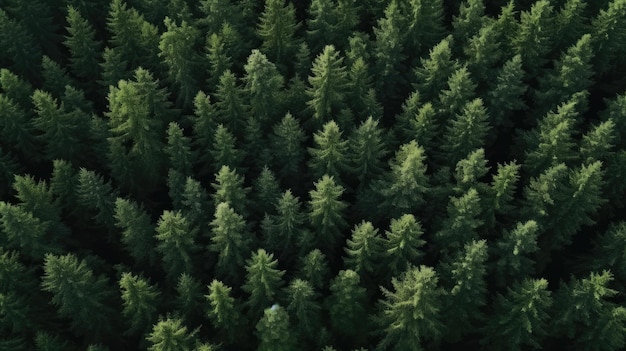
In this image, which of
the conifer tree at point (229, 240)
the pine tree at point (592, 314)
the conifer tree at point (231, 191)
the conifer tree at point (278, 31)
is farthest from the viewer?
the conifer tree at point (278, 31)

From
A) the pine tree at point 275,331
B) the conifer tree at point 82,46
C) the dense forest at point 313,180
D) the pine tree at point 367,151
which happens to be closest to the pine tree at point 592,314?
the dense forest at point 313,180

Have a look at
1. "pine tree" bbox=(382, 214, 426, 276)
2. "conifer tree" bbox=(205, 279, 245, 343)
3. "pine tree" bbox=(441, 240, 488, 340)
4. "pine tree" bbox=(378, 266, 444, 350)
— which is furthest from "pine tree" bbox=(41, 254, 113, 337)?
"pine tree" bbox=(441, 240, 488, 340)

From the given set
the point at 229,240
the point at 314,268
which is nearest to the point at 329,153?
the point at 314,268

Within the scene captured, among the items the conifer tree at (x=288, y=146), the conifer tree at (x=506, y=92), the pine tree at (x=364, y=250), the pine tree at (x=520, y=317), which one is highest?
the conifer tree at (x=506, y=92)

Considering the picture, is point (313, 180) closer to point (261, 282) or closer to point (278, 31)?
point (261, 282)

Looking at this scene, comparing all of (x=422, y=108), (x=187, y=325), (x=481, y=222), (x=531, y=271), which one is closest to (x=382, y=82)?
(x=422, y=108)

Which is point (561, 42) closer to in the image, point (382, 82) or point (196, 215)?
point (382, 82)

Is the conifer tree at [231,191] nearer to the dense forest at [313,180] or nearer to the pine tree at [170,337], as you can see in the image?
the dense forest at [313,180]

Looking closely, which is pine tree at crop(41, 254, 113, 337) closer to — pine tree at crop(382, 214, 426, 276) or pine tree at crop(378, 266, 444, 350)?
pine tree at crop(378, 266, 444, 350)
